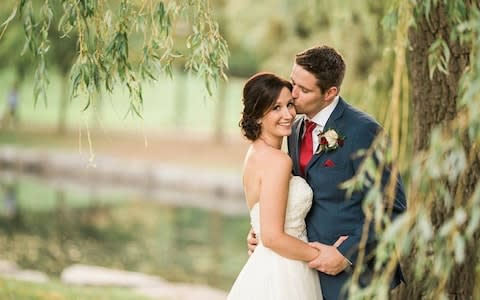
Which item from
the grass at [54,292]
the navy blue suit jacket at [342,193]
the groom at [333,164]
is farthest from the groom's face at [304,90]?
the grass at [54,292]

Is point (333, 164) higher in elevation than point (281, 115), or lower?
lower

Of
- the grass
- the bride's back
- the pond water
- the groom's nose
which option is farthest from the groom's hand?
the pond water

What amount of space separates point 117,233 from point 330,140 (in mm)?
9725

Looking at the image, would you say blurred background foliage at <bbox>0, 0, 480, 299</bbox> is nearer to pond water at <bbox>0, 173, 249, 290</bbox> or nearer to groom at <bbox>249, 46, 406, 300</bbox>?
groom at <bbox>249, 46, 406, 300</bbox>

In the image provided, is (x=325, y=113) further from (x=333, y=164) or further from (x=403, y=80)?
(x=403, y=80)

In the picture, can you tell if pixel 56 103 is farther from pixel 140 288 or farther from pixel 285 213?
pixel 285 213

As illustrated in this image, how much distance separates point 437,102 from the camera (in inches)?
176

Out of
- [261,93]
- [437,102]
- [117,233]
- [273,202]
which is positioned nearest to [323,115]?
[261,93]

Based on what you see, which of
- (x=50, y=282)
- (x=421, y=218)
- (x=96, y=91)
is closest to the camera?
(x=421, y=218)

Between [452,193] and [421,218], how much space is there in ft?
6.50

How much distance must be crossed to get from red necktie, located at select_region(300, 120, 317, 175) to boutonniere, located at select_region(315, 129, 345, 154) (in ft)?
0.45

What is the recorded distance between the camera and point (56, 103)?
29.8 metres

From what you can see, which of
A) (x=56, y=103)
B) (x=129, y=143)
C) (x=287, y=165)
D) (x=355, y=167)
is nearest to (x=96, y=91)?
(x=287, y=165)

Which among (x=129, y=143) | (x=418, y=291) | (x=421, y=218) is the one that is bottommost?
(x=129, y=143)
